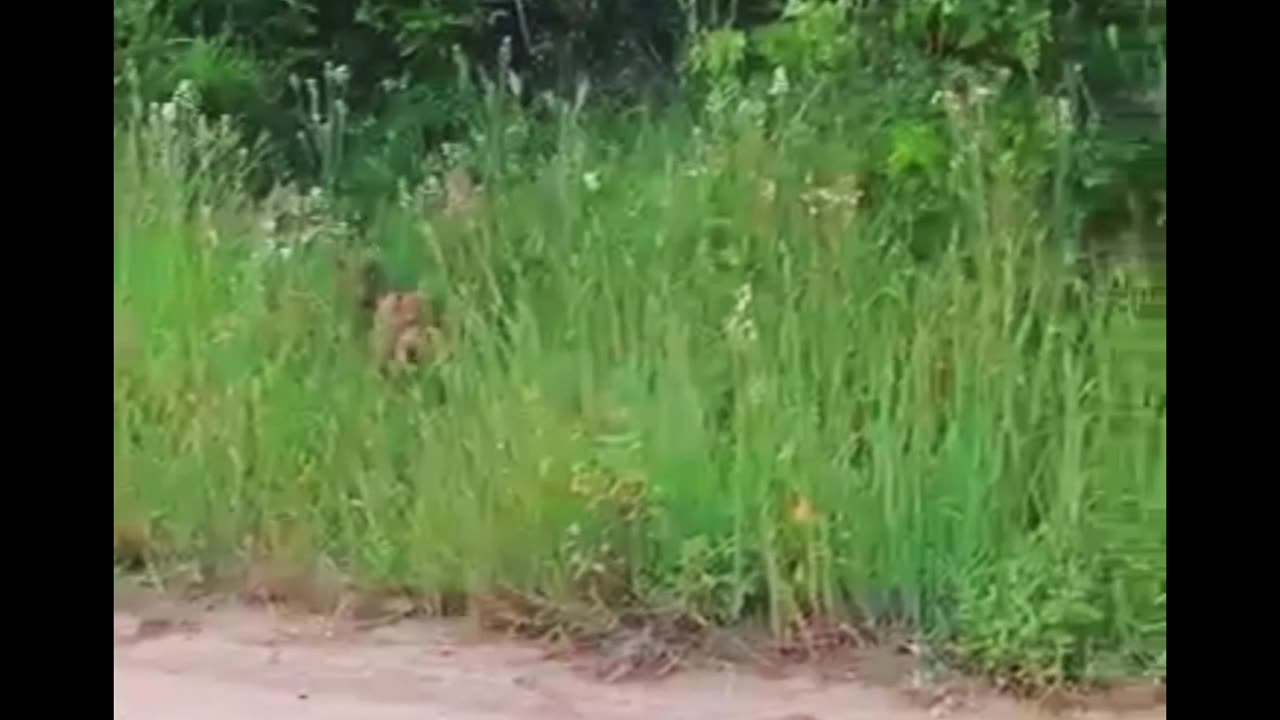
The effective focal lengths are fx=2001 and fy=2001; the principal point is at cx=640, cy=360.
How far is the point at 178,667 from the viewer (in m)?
1.70

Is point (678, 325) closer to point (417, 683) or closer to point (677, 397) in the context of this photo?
point (677, 397)

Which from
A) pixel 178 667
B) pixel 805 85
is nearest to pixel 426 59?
pixel 805 85

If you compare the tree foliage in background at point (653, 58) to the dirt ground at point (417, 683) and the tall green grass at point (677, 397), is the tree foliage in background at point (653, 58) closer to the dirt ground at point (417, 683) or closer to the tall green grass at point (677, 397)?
the tall green grass at point (677, 397)

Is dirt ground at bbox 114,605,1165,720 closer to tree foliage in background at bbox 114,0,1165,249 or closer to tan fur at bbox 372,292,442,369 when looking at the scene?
tan fur at bbox 372,292,442,369

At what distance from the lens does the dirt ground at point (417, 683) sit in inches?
64.4

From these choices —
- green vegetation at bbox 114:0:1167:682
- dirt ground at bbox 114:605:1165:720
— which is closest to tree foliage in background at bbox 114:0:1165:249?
green vegetation at bbox 114:0:1167:682

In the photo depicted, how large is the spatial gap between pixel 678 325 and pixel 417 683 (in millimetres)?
371

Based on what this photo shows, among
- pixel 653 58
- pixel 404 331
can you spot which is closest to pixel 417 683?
pixel 404 331

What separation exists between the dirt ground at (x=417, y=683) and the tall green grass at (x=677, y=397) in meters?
0.05

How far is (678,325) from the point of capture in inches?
65.8

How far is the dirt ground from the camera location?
1636 millimetres

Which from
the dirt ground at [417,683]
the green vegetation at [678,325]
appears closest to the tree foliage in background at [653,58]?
the green vegetation at [678,325]

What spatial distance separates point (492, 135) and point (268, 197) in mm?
201
